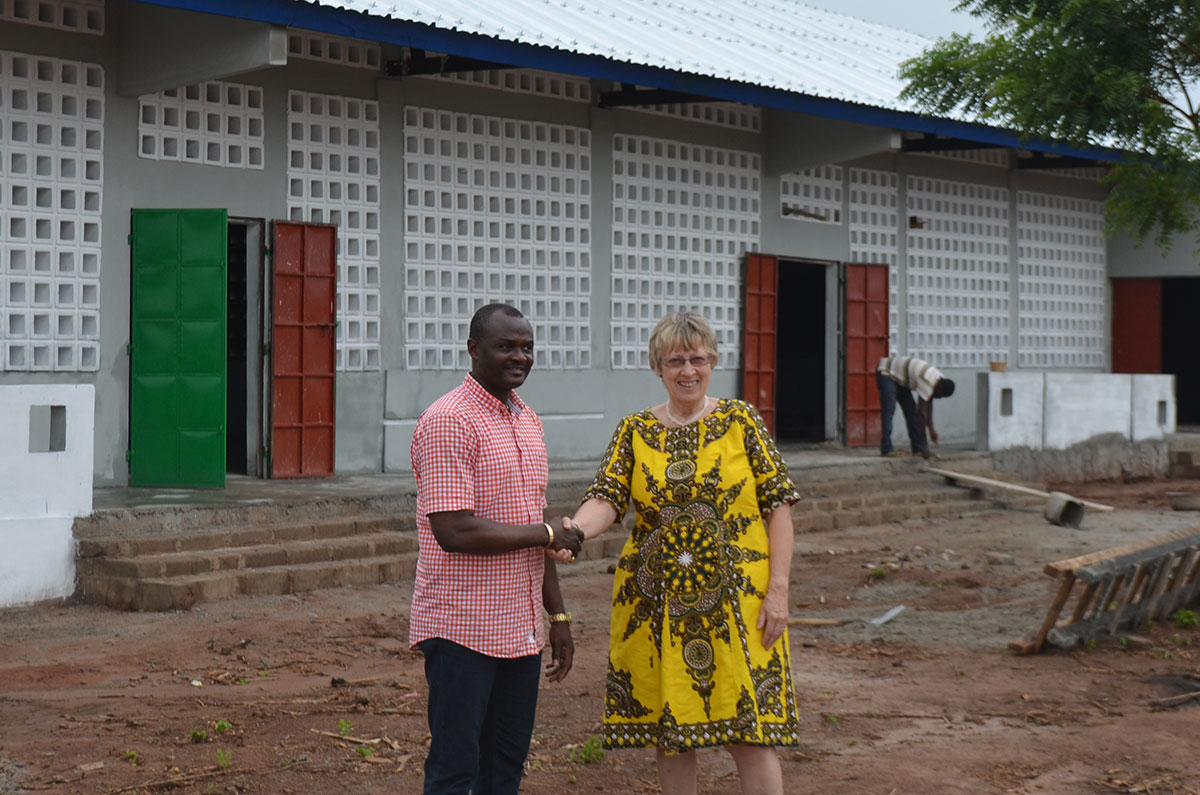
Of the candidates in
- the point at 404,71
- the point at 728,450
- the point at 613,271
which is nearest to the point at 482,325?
the point at 728,450

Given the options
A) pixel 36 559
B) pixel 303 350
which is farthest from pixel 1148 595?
pixel 303 350

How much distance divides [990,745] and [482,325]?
9.75 ft

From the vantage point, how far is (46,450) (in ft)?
28.9

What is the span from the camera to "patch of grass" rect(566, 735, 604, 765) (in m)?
5.58

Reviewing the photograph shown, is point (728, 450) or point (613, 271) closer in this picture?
point (728, 450)

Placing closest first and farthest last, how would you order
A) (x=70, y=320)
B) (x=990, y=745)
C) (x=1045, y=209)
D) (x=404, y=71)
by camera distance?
1. (x=990, y=745)
2. (x=70, y=320)
3. (x=404, y=71)
4. (x=1045, y=209)

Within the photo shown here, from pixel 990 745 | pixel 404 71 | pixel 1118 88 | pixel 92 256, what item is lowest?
pixel 990 745

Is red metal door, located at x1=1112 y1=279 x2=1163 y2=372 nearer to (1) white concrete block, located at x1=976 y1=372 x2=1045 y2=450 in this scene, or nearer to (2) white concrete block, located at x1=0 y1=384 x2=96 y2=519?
(1) white concrete block, located at x1=976 y1=372 x2=1045 y2=450

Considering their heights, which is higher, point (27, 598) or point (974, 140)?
point (974, 140)

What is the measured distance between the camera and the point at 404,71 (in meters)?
12.4

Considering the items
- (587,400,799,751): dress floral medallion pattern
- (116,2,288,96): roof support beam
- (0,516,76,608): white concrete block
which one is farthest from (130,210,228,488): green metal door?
(587,400,799,751): dress floral medallion pattern

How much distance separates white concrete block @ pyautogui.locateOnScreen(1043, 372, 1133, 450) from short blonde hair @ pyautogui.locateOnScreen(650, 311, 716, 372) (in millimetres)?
13255

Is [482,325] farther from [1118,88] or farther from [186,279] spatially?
[186,279]

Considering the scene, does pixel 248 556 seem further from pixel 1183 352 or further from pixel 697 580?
pixel 1183 352
